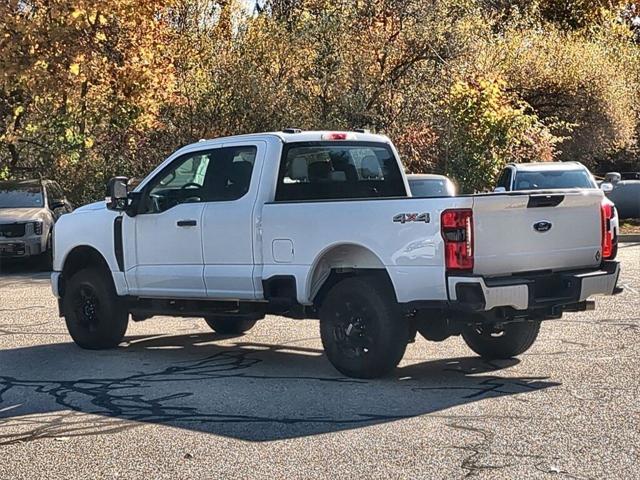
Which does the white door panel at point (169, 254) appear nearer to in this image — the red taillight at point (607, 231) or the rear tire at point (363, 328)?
the rear tire at point (363, 328)

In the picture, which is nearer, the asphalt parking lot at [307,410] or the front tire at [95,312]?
the asphalt parking lot at [307,410]

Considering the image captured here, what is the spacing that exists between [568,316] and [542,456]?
20.8ft

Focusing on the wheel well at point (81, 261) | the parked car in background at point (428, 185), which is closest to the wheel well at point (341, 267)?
the wheel well at point (81, 261)

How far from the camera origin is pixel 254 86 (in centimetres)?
2409

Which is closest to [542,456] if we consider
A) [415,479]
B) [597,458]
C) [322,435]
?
[597,458]

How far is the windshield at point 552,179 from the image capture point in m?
19.7

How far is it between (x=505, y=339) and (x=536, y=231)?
4.82 ft

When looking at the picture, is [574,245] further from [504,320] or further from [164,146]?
[164,146]

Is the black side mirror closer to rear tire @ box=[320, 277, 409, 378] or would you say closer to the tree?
rear tire @ box=[320, 277, 409, 378]

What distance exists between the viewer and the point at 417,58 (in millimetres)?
24438

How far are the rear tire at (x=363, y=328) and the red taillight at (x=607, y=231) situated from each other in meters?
1.87

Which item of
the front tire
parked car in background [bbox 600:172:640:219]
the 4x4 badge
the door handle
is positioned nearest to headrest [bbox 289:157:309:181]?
the door handle

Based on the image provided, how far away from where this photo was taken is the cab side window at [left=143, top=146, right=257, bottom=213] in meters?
9.48

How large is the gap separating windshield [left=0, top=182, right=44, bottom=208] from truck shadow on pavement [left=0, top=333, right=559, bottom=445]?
1028 centimetres
